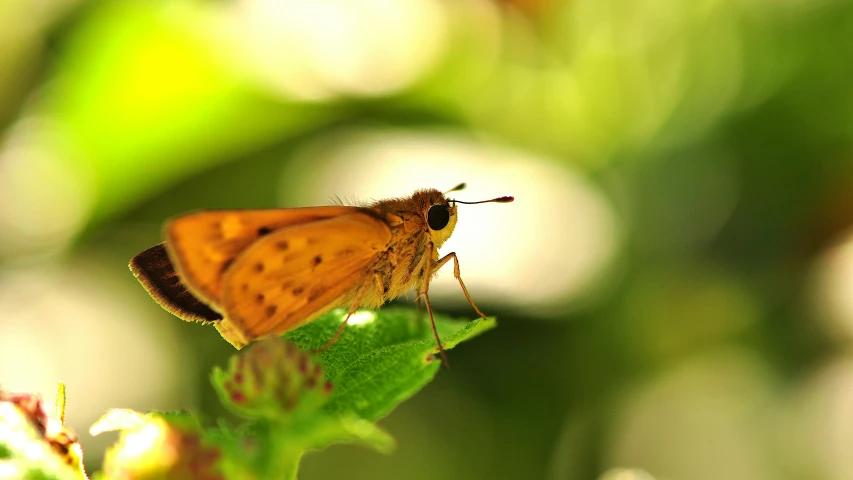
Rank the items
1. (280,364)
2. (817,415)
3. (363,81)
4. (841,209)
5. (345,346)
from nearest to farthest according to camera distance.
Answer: (280,364) < (345,346) < (817,415) < (841,209) < (363,81)

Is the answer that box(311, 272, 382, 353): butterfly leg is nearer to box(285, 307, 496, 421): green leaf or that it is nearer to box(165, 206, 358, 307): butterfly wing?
box(285, 307, 496, 421): green leaf

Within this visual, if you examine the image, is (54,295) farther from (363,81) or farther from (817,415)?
(817,415)

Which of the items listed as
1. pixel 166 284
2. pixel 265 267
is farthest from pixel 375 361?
→ pixel 166 284

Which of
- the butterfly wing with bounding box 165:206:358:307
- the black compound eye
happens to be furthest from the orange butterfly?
the black compound eye

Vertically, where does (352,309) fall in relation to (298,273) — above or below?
below

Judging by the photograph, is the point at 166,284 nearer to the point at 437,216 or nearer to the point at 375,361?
the point at 375,361

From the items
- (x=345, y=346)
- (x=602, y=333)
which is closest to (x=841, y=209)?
(x=602, y=333)

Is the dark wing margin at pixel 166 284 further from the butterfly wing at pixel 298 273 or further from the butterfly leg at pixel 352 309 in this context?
the butterfly leg at pixel 352 309
